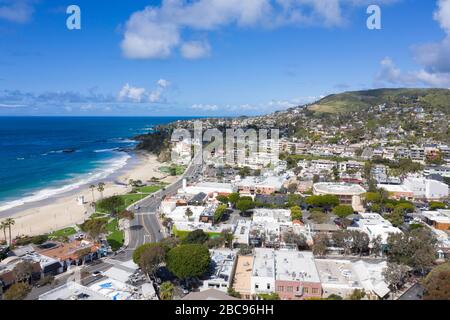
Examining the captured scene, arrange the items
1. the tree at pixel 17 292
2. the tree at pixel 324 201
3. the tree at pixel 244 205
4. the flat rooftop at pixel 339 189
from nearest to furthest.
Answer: the tree at pixel 17 292, the tree at pixel 244 205, the tree at pixel 324 201, the flat rooftop at pixel 339 189

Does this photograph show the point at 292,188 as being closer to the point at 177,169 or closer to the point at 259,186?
the point at 259,186

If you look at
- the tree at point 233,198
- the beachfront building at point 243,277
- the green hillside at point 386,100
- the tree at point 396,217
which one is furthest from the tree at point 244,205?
the green hillside at point 386,100

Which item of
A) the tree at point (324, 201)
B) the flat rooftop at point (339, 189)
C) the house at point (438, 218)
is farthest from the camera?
the flat rooftop at point (339, 189)

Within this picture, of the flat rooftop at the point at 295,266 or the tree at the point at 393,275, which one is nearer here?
the tree at the point at 393,275

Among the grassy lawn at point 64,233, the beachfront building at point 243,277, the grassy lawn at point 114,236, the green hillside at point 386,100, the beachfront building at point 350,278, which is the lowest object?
the grassy lawn at point 64,233

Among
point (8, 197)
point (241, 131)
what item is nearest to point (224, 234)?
point (8, 197)

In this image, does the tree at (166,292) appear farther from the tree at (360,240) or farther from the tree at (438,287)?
the tree at (360,240)
